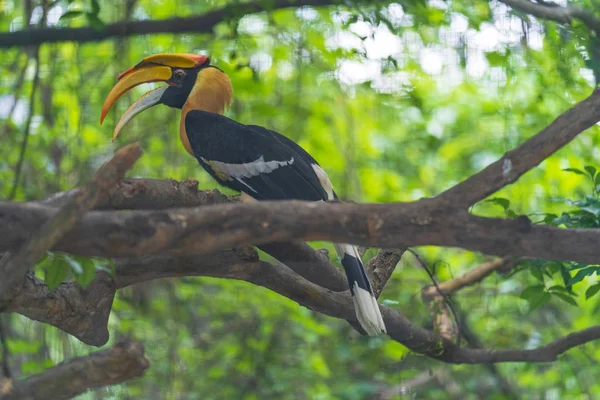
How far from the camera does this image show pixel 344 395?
140 inches

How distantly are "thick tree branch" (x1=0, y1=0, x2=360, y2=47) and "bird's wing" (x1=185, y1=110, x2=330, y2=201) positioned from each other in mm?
768

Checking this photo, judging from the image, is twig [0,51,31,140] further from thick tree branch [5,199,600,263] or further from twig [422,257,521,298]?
thick tree branch [5,199,600,263]

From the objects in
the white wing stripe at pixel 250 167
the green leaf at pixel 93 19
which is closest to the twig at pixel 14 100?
the green leaf at pixel 93 19

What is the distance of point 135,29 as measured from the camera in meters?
3.19

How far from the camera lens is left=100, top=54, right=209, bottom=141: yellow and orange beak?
2480mm

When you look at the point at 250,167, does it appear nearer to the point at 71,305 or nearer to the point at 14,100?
the point at 71,305

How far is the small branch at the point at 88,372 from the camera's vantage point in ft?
3.76

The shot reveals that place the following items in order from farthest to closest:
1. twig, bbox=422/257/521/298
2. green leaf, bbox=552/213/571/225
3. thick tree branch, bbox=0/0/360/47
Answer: thick tree branch, bbox=0/0/360/47
twig, bbox=422/257/521/298
green leaf, bbox=552/213/571/225

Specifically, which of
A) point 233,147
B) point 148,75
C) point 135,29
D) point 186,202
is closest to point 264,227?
point 186,202

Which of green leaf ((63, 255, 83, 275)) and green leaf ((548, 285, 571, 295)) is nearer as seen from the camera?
green leaf ((63, 255, 83, 275))

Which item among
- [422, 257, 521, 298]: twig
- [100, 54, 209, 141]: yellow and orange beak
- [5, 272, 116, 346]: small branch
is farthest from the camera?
[422, 257, 521, 298]: twig

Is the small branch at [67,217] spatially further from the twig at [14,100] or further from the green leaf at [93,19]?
the twig at [14,100]

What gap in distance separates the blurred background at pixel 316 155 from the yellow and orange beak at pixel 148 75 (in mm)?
355

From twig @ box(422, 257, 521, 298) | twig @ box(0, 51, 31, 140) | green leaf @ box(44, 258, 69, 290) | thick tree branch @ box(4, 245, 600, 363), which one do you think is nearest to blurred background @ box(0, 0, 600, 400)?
twig @ box(0, 51, 31, 140)
